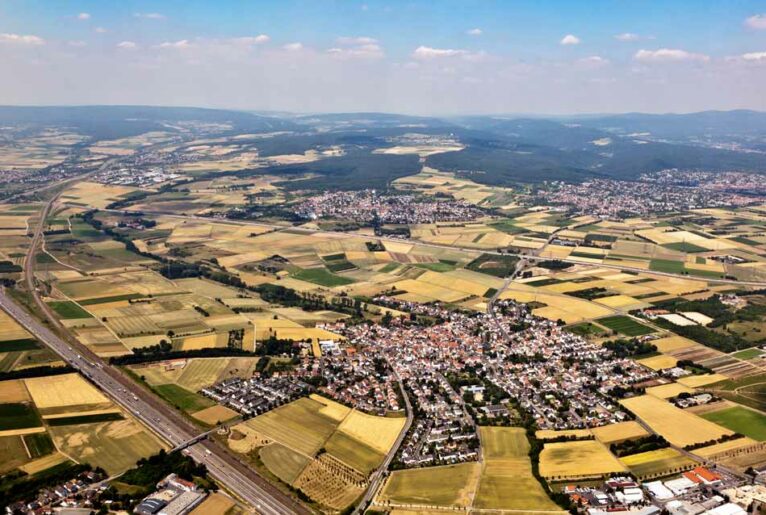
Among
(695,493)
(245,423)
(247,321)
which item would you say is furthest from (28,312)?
(695,493)

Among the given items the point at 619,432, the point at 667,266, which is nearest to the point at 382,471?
the point at 619,432

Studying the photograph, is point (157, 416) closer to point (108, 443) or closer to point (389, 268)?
point (108, 443)

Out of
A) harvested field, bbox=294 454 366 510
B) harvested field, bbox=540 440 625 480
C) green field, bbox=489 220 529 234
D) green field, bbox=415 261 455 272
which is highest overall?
green field, bbox=489 220 529 234

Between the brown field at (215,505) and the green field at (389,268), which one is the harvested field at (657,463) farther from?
the green field at (389,268)

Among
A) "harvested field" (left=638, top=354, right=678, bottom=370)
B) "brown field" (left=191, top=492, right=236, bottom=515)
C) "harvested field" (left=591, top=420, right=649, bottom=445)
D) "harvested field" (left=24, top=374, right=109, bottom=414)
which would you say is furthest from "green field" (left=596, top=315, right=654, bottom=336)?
"harvested field" (left=24, top=374, right=109, bottom=414)

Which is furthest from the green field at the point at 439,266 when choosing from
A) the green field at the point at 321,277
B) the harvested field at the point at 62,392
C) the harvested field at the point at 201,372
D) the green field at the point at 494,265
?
the harvested field at the point at 62,392

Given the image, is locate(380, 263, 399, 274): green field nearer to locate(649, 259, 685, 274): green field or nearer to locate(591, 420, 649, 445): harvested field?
locate(649, 259, 685, 274): green field
